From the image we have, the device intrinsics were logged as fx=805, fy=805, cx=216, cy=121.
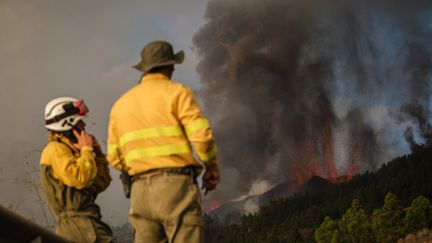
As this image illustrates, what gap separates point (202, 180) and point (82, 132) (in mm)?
1197

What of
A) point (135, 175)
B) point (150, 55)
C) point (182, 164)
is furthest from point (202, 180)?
point (150, 55)

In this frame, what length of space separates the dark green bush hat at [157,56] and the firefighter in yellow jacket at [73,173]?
0.78 meters

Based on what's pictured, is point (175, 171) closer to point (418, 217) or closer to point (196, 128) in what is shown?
point (196, 128)

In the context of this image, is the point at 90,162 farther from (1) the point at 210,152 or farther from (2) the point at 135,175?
(1) the point at 210,152

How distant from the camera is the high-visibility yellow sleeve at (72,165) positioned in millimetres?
5574

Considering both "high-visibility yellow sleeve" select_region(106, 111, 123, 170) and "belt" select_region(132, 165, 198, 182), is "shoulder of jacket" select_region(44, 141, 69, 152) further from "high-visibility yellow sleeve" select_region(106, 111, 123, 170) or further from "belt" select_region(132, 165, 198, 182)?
"belt" select_region(132, 165, 198, 182)

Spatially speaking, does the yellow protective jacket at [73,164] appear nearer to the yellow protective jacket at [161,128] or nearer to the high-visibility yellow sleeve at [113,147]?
the high-visibility yellow sleeve at [113,147]

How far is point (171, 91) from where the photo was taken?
5.21 m

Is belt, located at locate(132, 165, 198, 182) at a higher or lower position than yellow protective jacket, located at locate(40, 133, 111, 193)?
lower

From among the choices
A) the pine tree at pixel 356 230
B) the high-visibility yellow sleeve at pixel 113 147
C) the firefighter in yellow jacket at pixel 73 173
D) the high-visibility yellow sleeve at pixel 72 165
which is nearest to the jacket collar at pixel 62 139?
the firefighter in yellow jacket at pixel 73 173

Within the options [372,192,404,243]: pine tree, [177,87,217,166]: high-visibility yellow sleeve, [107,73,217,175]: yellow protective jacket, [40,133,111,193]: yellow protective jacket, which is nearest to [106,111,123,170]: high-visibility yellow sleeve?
[107,73,217,175]: yellow protective jacket

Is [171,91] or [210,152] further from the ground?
[171,91]

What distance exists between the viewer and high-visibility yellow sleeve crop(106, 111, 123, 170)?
5.49m

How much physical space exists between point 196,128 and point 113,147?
2.52ft
